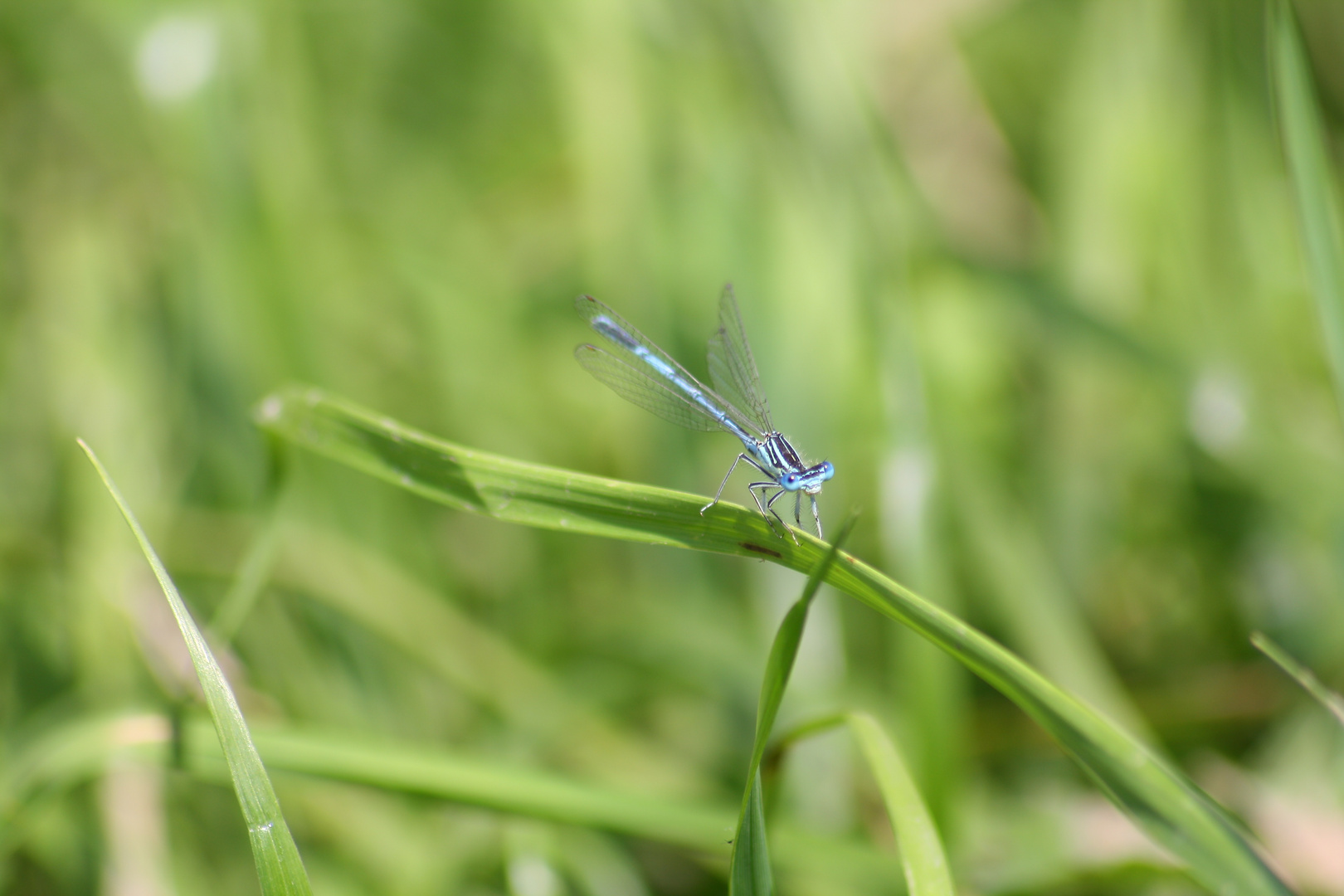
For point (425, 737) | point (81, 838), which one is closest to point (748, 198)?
point (425, 737)

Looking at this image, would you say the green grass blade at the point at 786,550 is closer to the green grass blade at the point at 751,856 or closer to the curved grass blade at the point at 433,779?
the green grass blade at the point at 751,856

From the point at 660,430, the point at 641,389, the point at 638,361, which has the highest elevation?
the point at 660,430

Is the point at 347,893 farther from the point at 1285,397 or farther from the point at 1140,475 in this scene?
the point at 1285,397

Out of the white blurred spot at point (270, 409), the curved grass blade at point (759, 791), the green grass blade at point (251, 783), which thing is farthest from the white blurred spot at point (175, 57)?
the curved grass blade at point (759, 791)

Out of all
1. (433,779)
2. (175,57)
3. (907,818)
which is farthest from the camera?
(175,57)

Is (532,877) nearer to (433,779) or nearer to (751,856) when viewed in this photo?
(433,779)

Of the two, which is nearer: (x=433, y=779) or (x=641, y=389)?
(x=433, y=779)

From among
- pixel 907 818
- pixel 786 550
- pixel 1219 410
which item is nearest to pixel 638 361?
pixel 786 550
